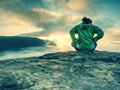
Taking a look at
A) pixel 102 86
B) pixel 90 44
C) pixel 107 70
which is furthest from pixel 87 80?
pixel 90 44

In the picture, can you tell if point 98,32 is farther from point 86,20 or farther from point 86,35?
point 86,20

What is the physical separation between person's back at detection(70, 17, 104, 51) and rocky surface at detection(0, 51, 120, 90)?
2.65 ft

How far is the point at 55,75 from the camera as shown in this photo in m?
12.2

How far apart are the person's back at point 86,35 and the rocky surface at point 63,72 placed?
0.81m

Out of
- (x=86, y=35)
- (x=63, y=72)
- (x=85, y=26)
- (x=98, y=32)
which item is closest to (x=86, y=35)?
(x=86, y=35)

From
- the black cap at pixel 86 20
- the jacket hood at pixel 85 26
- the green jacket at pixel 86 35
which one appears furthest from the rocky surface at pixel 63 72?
the black cap at pixel 86 20

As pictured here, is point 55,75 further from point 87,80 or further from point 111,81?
point 111,81

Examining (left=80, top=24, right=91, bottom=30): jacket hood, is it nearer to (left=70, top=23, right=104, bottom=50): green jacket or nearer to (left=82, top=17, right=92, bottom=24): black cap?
(left=70, top=23, right=104, bottom=50): green jacket

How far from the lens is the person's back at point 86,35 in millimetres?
16375

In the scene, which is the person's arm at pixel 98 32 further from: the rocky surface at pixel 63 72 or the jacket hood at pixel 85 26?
the rocky surface at pixel 63 72

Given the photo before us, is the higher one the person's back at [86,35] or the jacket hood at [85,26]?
the jacket hood at [85,26]

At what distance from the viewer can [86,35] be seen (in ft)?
53.8

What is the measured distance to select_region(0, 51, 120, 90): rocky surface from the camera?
11.2 meters

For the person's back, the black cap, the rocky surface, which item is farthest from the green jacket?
the rocky surface
